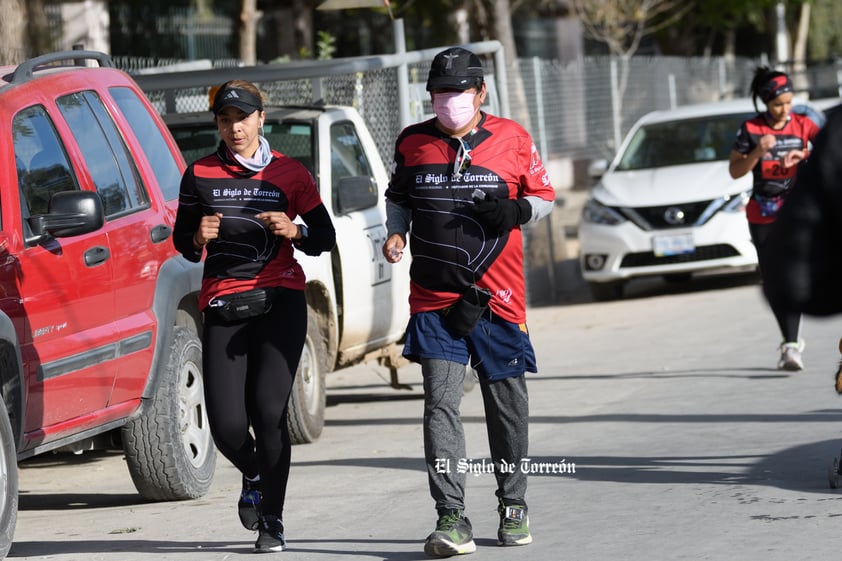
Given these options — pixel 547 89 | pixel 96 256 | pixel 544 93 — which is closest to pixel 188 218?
pixel 96 256

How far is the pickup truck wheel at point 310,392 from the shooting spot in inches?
339

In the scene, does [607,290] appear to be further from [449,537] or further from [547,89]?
[449,537]

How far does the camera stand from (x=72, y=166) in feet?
21.6

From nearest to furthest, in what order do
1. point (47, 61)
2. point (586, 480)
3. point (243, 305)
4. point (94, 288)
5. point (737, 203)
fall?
1. point (243, 305)
2. point (94, 288)
3. point (47, 61)
4. point (586, 480)
5. point (737, 203)

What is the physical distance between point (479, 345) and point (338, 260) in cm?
330

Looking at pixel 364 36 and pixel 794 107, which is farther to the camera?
pixel 364 36

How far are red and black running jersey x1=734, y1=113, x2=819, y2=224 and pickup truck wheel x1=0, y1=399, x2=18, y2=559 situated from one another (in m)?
5.60

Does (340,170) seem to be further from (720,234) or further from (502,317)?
(720,234)

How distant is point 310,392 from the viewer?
28.9ft

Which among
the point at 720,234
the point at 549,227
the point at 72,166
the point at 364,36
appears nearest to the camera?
the point at 72,166

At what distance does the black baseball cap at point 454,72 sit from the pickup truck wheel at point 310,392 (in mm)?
3095

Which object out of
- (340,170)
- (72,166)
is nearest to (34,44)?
(340,170)

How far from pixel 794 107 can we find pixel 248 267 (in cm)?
556

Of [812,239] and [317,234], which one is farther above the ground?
[812,239]
